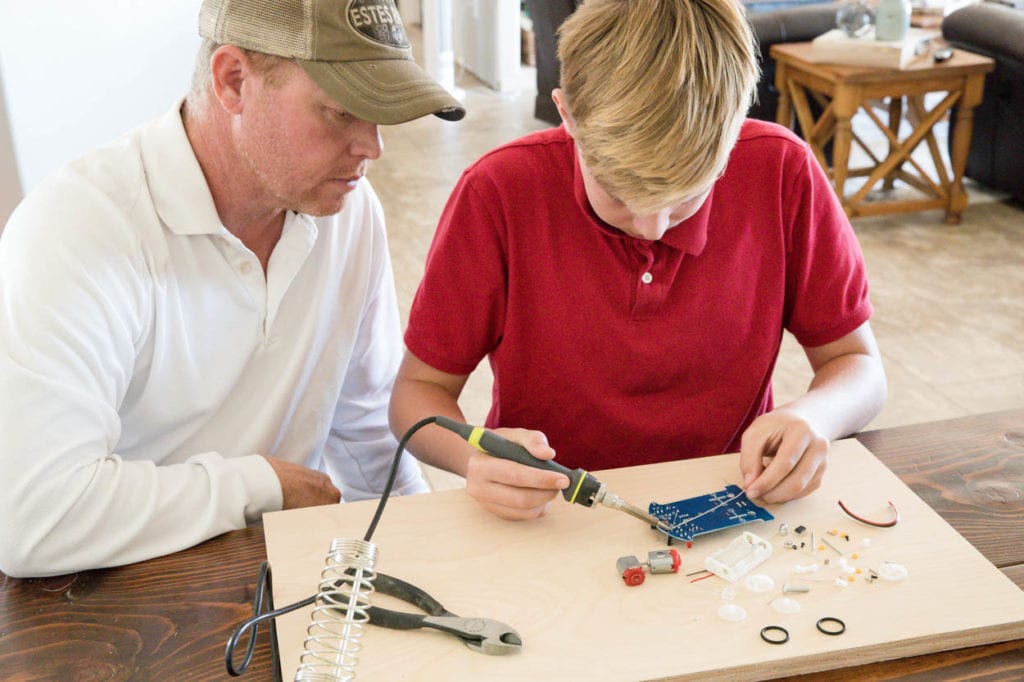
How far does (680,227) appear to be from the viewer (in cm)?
145

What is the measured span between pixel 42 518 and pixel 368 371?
65 centimetres

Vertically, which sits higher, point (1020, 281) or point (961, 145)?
point (961, 145)

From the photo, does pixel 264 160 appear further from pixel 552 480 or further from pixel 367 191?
pixel 552 480

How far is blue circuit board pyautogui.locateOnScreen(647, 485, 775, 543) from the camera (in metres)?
1.15

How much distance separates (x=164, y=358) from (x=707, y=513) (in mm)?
710

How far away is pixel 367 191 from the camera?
5.36 feet

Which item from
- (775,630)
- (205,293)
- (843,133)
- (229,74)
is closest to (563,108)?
(229,74)

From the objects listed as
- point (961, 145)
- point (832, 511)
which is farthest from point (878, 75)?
point (832, 511)

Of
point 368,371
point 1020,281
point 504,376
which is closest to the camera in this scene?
point 504,376

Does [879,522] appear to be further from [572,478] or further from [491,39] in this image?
[491,39]

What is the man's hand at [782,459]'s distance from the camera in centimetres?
120

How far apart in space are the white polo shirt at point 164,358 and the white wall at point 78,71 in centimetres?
99

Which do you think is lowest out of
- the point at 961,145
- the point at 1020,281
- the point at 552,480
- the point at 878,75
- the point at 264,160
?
the point at 1020,281

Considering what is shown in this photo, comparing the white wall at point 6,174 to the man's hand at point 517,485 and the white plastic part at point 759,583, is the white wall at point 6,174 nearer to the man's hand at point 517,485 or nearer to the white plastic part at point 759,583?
the man's hand at point 517,485
